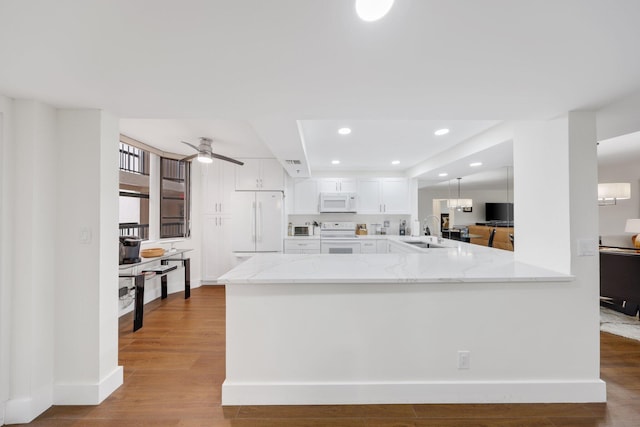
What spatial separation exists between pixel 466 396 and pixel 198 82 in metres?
2.63

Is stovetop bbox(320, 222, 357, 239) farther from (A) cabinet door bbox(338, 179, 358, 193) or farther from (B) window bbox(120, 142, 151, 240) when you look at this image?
(B) window bbox(120, 142, 151, 240)

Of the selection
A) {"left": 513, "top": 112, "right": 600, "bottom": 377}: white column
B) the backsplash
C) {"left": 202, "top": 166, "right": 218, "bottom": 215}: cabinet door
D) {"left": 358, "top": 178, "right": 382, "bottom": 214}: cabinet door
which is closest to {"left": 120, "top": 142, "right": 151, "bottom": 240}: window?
{"left": 202, "top": 166, "right": 218, "bottom": 215}: cabinet door

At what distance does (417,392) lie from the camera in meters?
1.81

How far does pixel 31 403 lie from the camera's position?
165cm

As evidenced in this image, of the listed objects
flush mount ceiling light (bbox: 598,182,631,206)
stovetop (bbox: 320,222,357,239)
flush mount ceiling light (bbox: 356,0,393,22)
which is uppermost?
flush mount ceiling light (bbox: 356,0,393,22)

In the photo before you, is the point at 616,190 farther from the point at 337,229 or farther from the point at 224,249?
the point at 224,249

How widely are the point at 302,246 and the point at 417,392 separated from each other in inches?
134

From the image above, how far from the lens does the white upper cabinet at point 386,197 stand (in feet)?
17.7

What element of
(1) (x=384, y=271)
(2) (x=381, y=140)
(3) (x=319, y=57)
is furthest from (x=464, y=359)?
(2) (x=381, y=140)

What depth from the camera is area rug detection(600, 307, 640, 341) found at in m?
2.78

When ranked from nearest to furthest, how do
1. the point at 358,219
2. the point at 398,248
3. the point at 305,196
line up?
the point at 398,248, the point at 305,196, the point at 358,219

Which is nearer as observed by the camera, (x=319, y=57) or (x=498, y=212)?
(x=319, y=57)

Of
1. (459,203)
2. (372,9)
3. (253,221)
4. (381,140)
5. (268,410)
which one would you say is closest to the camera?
(372,9)

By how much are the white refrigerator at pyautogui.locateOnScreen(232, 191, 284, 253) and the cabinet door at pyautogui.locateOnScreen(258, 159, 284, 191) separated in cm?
14
